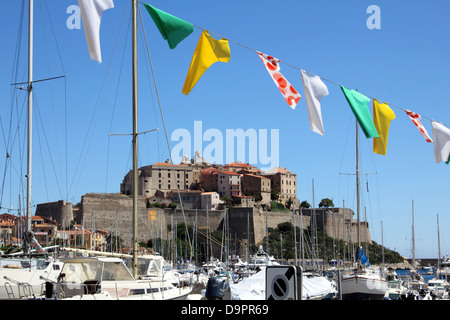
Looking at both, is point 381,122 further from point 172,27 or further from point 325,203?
A: point 325,203

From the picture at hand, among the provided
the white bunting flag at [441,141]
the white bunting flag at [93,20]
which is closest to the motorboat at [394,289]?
the white bunting flag at [441,141]

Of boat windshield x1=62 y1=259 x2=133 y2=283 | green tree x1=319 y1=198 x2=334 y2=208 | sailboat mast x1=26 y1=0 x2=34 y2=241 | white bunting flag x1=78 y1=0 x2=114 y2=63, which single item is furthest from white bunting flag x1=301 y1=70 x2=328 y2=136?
green tree x1=319 y1=198 x2=334 y2=208

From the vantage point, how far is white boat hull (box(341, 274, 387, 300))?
21500 millimetres

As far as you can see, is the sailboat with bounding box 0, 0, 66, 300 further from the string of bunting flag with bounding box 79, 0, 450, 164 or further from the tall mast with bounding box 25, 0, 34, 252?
the string of bunting flag with bounding box 79, 0, 450, 164

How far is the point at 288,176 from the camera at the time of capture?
10625 centimetres

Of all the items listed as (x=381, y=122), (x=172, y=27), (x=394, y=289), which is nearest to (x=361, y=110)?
(x=381, y=122)

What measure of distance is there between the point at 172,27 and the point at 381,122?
5.48 metres

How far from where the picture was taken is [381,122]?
46.5ft

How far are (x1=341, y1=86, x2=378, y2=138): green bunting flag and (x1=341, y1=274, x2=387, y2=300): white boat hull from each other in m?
9.50
